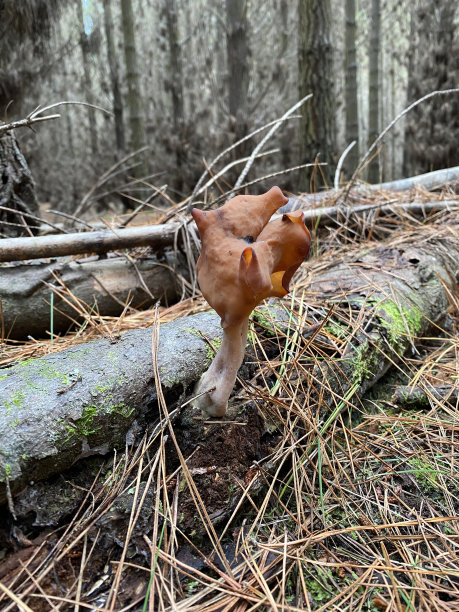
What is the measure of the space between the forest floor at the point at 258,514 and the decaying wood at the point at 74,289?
353 millimetres

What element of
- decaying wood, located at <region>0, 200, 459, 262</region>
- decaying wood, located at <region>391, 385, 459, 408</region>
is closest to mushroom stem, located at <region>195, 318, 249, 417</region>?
decaying wood, located at <region>391, 385, 459, 408</region>

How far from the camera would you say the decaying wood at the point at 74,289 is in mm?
1824

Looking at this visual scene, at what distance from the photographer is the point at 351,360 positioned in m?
1.53

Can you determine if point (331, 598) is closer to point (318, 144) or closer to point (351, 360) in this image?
point (351, 360)

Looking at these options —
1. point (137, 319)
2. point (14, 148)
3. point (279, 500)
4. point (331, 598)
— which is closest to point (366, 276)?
point (137, 319)

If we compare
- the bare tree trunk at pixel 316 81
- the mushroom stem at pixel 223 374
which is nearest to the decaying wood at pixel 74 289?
the mushroom stem at pixel 223 374

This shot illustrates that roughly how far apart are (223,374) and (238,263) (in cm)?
34

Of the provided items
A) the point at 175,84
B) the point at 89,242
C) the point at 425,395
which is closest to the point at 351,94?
the point at 175,84

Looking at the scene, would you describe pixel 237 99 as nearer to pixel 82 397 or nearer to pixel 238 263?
pixel 238 263

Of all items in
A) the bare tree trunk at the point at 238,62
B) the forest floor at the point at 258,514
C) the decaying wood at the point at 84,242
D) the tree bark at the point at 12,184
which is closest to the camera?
the forest floor at the point at 258,514

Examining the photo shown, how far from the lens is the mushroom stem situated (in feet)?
3.76

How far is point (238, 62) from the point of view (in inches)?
250

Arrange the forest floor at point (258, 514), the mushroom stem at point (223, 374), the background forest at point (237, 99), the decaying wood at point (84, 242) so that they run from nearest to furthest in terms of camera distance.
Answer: the forest floor at point (258, 514) < the mushroom stem at point (223, 374) < the decaying wood at point (84, 242) < the background forest at point (237, 99)

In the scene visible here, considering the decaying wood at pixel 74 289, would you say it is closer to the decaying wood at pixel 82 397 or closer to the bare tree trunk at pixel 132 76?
the decaying wood at pixel 82 397
